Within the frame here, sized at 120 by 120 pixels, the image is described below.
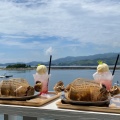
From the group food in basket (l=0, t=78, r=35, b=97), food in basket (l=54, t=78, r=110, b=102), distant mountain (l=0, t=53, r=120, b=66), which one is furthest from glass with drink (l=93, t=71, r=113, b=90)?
food in basket (l=0, t=78, r=35, b=97)

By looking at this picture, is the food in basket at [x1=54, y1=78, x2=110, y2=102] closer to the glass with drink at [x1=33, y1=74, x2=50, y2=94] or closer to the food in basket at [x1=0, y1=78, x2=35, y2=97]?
the food in basket at [x1=0, y1=78, x2=35, y2=97]

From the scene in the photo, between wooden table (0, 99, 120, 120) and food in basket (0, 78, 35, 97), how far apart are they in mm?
93

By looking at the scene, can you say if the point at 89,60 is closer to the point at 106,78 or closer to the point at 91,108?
the point at 106,78

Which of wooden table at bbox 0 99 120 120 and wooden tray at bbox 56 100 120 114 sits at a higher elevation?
wooden tray at bbox 56 100 120 114

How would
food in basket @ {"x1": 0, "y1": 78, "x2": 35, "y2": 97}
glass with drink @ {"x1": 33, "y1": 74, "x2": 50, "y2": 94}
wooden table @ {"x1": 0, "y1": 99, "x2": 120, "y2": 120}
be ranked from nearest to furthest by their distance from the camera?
wooden table @ {"x1": 0, "y1": 99, "x2": 120, "y2": 120}, food in basket @ {"x1": 0, "y1": 78, "x2": 35, "y2": 97}, glass with drink @ {"x1": 33, "y1": 74, "x2": 50, "y2": 94}

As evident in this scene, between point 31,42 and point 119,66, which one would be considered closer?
point 119,66

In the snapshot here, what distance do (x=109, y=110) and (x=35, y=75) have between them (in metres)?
0.63

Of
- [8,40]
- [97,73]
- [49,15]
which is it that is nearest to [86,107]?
[97,73]

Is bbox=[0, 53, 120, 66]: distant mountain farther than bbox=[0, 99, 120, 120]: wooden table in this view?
Yes

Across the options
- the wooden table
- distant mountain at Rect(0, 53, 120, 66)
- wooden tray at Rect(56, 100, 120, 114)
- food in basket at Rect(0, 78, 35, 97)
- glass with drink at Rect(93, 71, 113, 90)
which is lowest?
the wooden table

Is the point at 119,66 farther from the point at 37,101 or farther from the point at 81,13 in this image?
the point at 81,13

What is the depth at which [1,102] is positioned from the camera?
49.2 inches

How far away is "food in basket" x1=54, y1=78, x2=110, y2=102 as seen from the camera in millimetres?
1073

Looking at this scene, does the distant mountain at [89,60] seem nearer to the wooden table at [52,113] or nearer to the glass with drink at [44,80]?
the glass with drink at [44,80]
